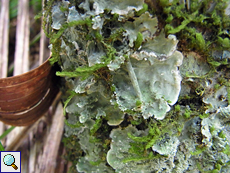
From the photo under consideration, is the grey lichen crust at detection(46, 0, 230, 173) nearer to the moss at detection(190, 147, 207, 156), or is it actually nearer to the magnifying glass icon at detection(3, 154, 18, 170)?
the moss at detection(190, 147, 207, 156)

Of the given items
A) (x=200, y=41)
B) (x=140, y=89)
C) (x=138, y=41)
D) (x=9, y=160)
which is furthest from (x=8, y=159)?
(x=200, y=41)

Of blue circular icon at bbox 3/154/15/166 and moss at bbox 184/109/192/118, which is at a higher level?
moss at bbox 184/109/192/118

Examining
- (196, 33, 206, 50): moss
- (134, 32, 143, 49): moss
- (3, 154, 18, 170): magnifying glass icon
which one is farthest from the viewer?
(3, 154, 18, 170): magnifying glass icon

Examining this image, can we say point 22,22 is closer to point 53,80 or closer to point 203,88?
point 53,80

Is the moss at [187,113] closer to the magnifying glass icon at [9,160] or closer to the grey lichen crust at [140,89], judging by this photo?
the grey lichen crust at [140,89]

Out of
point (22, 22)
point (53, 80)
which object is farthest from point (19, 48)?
point (53, 80)

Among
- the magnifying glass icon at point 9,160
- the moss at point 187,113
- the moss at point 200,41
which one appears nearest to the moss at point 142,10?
the moss at point 200,41

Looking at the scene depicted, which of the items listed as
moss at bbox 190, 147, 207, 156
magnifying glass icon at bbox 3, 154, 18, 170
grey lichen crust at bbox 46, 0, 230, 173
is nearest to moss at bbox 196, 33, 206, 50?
grey lichen crust at bbox 46, 0, 230, 173

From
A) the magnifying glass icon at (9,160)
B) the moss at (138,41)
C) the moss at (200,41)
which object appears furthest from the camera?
the magnifying glass icon at (9,160)
